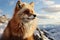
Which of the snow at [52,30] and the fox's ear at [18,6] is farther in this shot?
the snow at [52,30]

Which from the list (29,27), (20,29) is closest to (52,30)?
(29,27)

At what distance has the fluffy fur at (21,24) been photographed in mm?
1955

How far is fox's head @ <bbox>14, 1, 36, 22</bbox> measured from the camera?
1.96 meters

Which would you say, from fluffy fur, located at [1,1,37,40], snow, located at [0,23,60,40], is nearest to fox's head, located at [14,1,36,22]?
fluffy fur, located at [1,1,37,40]

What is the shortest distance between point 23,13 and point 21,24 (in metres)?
0.14

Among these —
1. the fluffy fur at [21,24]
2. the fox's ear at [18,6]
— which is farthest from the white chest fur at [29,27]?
the fox's ear at [18,6]

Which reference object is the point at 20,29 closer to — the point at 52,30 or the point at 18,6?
the point at 18,6

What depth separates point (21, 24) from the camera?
1.96 meters

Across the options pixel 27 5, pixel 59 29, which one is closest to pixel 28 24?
pixel 27 5

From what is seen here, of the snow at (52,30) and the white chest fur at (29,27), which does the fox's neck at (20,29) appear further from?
the snow at (52,30)

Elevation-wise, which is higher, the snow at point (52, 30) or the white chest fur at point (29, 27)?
the white chest fur at point (29, 27)

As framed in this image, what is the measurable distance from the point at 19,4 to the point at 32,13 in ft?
0.64

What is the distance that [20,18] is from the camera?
1.95m

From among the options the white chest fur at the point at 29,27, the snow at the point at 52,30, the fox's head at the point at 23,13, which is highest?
the fox's head at the point at 23,13
